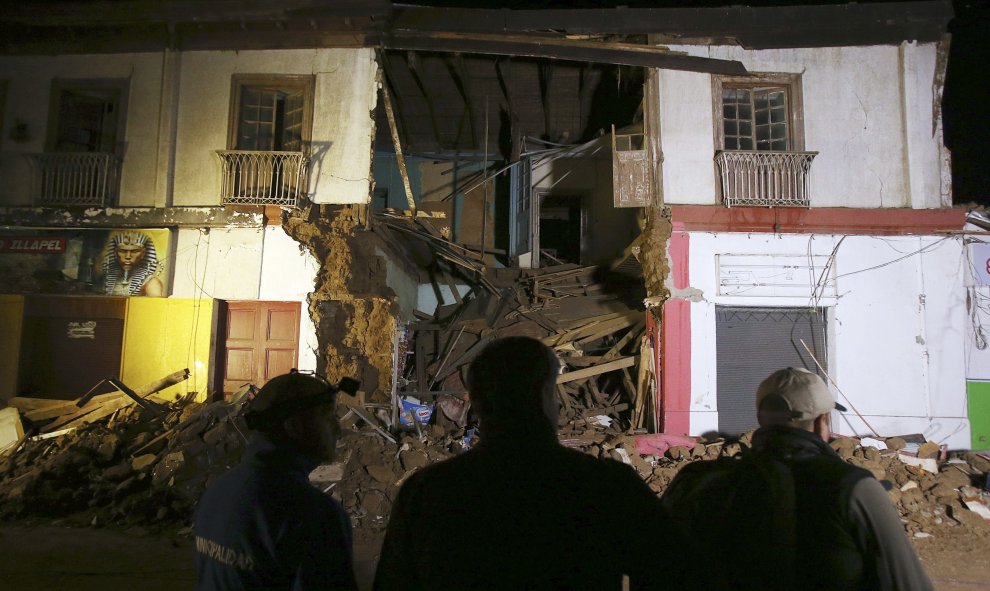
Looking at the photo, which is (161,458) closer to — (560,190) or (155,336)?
(155,336)

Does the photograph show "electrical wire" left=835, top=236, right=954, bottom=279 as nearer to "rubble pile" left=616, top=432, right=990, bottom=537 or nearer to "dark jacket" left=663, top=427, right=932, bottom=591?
"rubble pile" left=616, top=432, right=990, bottom=537

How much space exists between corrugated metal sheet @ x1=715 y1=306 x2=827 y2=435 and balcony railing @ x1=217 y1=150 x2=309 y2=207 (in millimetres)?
8107

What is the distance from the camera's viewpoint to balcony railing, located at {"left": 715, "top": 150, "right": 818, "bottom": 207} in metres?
9.12

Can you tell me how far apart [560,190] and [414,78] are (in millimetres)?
5326

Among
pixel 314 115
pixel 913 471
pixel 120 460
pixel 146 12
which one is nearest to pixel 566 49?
pixel 314 115

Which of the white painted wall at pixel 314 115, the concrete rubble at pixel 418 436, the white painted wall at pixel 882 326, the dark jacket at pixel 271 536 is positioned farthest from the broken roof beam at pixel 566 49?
the dark jacket at pixel 271 536

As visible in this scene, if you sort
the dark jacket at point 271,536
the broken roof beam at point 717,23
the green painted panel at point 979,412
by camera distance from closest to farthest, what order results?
the dark jacket at point 271,536 < the green painted panel at point 979,412 < the broken roof beam at point 717,23

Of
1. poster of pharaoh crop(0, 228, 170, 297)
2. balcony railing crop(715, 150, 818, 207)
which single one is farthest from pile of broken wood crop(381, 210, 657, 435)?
poster of pharaoh crop(0, 228, 170, 297)

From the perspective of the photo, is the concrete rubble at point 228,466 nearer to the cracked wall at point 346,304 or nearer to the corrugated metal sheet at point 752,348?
the corrugated metal sheet at point 752,348

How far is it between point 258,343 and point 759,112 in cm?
1056

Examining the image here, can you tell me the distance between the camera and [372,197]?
9578 mm

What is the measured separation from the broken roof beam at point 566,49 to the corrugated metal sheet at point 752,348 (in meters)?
4.56

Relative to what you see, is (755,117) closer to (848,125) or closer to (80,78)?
(848,125)

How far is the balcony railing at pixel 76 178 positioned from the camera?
31.0ft
